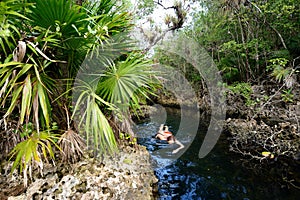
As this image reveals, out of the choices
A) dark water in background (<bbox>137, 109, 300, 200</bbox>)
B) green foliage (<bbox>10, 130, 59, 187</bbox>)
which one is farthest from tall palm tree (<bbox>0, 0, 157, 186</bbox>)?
dark water in background (<bbox>137, 109, 300, 200</bbox>)

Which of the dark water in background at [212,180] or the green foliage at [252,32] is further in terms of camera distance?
the green foliage at [252,32]

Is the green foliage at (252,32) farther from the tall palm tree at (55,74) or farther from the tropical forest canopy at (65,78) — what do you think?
the tall palm tree at (55,74)

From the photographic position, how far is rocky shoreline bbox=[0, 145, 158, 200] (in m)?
2.32

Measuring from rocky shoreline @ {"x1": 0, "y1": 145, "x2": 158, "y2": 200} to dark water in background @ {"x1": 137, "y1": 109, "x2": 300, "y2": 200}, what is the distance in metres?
0.97

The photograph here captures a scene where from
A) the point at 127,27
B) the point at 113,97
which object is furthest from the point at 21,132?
the point at 127,27

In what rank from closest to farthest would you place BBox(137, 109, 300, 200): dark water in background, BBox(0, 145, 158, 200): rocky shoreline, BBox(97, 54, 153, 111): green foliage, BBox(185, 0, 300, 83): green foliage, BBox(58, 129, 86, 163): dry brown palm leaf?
BBox(0, 145, 158, 200): rocky shoreline < BBox(58, 129, 86, 163): dry brown palm leaf < BBox(97, 54, 153, 111): green foliage < BBox(137, 109, 300, 200): dark water in background < BBox(185, 0, 300, 83): green foliage

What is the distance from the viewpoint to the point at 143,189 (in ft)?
9.98

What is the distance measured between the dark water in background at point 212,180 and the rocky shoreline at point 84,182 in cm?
97

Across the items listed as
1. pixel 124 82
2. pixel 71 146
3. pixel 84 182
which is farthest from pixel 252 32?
pixel 84 182

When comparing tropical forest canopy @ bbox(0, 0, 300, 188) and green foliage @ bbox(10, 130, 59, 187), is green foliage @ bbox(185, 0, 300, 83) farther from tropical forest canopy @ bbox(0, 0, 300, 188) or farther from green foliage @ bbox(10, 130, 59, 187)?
green foliage @ bbox(10, 130, 59, 187)

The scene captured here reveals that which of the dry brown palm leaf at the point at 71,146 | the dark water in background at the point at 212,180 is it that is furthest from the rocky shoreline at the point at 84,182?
the dark water in background at the point at 212,180

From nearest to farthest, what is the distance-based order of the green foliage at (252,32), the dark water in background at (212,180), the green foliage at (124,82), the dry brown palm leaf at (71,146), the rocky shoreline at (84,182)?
1. the rocky shoreline at (84,182)
2. the dry brown palm leaf at (71,146)
3. the green foliage at (124,82)
4. the dark water in background at (212,180)
5. the green foliage at (252,32)

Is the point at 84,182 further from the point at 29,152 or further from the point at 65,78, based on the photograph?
the point at 65,78

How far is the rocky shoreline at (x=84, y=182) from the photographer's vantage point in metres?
2.32
